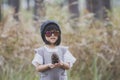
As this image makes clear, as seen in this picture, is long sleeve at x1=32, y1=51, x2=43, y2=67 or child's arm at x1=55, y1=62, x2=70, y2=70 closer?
child's arm at x1=55, y1=62, x2=70, y2=70

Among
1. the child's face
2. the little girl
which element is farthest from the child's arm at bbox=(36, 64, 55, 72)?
the child's face

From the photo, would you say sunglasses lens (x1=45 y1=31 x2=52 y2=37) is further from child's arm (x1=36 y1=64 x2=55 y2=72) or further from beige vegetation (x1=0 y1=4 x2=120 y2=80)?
beige vegetation (x1=0 y1=4 x2=120 y2=80)

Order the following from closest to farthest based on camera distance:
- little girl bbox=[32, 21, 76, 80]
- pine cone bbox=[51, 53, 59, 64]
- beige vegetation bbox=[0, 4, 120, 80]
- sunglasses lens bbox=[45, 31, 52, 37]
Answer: pine cone bbox=[51, 53, 59, 64] < little girl bbox=[32, 21, 76, 80] < sunglasses lens bbox=[45, 31, 52, 37] < beige vegetation bbox=[0, 4, 120, 80]

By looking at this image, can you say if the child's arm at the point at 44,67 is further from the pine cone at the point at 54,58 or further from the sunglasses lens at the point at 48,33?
the sunglasses lens at the point at 48,33

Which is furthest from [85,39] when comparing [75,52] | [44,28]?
[44,28]

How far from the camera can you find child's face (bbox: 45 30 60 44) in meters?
4.80

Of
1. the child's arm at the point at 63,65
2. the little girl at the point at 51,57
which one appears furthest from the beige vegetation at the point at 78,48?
the child's arm at the point at 63,65

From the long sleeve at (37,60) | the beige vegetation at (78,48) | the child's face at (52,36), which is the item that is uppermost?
the child's face at (52,36)

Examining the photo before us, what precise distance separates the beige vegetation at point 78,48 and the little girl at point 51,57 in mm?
2708

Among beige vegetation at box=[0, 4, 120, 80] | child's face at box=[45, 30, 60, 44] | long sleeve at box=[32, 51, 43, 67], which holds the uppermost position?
child's face at box=[45, 30, 60, 44]

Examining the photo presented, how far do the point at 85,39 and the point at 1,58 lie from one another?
1727 mm

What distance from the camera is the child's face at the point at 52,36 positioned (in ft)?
15.7

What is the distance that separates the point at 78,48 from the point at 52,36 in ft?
13.1

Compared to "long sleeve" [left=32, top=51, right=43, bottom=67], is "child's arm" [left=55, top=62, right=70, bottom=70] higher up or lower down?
lower down
